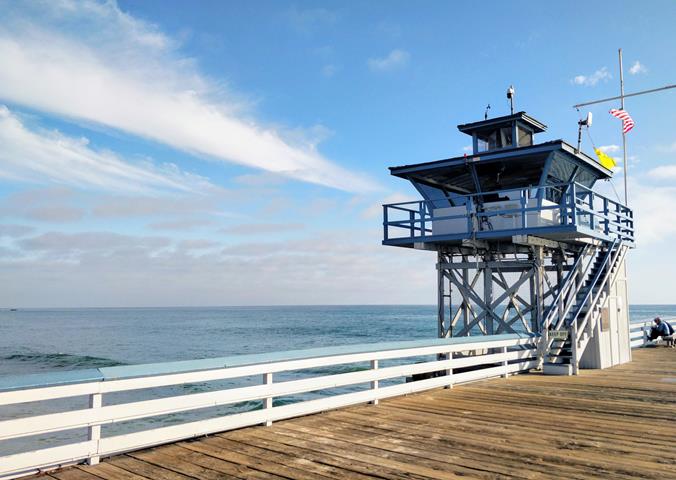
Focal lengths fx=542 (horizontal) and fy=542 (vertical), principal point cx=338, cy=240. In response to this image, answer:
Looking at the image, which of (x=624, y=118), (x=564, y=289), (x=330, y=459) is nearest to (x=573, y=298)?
(x=564, y=289)

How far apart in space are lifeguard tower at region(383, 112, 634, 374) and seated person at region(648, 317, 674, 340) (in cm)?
713

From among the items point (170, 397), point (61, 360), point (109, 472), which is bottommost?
point (61, 360)

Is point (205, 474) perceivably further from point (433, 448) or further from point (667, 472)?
point (667, 472)

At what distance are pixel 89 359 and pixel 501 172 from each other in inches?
1365

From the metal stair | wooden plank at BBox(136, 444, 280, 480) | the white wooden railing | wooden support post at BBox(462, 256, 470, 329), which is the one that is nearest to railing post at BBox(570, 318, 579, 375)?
the metal stair

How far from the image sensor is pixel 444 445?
6.82m

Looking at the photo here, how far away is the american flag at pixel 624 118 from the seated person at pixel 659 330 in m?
8.48

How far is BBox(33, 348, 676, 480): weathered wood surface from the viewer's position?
18.9 ft

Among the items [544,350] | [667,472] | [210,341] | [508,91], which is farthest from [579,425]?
[210,341]

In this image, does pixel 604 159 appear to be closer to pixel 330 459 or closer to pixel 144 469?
pixel 330 459

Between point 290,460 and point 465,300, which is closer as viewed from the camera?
point 290,460

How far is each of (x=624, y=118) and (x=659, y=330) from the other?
30.5 feet

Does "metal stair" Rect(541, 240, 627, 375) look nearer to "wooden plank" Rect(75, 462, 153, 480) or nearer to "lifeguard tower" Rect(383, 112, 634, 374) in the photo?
"lifeguard tower" Rect(383, 112, 634, 374)

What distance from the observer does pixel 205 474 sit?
5.69m
